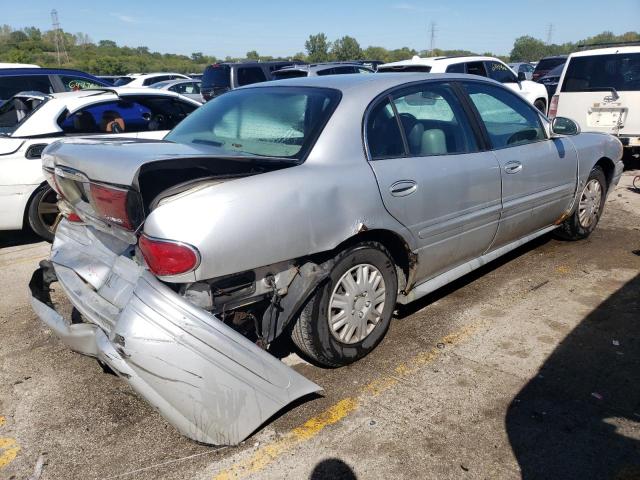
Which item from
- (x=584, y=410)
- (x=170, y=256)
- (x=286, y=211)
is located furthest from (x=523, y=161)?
(x=170, y=256)

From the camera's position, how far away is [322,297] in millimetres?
2930

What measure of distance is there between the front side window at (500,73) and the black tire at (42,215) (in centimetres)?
830

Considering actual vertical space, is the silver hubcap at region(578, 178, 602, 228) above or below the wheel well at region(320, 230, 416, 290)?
below

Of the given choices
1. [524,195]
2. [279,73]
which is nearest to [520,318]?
[524,195]

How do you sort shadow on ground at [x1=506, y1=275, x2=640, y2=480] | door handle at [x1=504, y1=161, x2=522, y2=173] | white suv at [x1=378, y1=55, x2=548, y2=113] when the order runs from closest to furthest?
shadow on ground at [x1=506, y1=275, x2=640, y2=480]
door handle at [x1=504, y1=161, x2=522, y2=173]
white suv at [x1=378, y1=55, x2=548, y2=113]

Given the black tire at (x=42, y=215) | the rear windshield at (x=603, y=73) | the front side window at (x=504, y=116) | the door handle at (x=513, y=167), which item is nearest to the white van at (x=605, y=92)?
the rear windshield at (x=603, y=73)

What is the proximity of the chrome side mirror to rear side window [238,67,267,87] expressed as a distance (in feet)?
37.7

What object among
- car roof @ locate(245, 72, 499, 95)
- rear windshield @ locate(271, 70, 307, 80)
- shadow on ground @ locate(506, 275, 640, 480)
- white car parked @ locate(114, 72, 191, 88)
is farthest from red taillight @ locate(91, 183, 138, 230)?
white car parked @ locate(114, 72, 191, 88)

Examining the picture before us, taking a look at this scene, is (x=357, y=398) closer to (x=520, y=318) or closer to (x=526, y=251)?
(x=520, y=318)

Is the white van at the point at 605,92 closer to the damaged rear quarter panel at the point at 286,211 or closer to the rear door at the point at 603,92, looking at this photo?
the rear door at the point at 603,92

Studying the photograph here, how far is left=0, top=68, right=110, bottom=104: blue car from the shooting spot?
7.99 meters

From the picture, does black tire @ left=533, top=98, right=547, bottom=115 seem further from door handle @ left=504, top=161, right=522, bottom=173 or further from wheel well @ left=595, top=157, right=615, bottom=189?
A: door handle @ left=504, top=161, right=522, bottom=173

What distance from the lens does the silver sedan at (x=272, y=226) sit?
2.35 meters

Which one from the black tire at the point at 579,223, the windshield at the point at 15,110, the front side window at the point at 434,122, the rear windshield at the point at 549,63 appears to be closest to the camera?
the front side window at the point at 434,122
